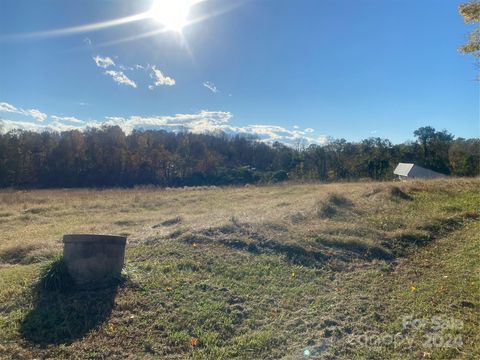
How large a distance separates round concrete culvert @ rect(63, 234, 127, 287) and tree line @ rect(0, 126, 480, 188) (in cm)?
3198

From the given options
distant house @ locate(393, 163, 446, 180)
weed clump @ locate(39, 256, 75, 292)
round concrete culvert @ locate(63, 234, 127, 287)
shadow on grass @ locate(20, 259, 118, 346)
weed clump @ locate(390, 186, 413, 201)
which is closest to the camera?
shadow on grass @ locate(20, 259, 118, 346)

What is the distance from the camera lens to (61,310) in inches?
167

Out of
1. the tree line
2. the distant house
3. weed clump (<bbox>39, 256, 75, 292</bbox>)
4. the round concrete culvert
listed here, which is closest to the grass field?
weed clump (<bbox>39, 256, 75, 292</bbox>)

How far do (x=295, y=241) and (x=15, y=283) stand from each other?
4839 mm

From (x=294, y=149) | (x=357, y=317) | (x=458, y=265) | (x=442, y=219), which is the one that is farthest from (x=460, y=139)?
(x=357, y=317)

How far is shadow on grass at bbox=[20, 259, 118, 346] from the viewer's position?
12.5 ft

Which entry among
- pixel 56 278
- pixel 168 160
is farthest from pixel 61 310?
pixel 168 160

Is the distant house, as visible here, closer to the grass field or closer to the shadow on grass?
the grass field

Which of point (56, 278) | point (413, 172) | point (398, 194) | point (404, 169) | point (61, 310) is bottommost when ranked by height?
point (61, 310)

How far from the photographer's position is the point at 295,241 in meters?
7.10

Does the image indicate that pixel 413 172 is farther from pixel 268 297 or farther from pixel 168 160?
pixel 268 297

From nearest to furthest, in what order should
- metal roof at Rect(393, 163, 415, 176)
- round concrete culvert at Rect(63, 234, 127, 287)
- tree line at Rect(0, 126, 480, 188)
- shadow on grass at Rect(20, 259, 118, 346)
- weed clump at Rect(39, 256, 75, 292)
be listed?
shadow on grass at Rect(20, 259, 118, 346), weed clump at Rect(39, 256, 75, 292), round concrete culvert at Rect(63, 234, 127, 287), metal roof at Rect(393, 163, 415, 176), tree line at Rect(0, 126, 480, 188)

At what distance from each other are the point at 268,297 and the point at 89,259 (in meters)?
2.56

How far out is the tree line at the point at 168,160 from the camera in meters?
39.6
